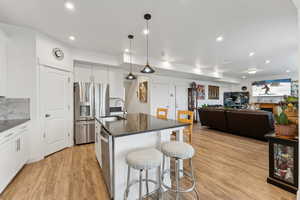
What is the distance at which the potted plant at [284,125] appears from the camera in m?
1.88

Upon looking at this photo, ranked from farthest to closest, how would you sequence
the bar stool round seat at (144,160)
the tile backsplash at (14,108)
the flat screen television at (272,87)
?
the flat screen television at (272,87) < the tile backsplash at (14,108) < the bar stool round seat at (144,160)

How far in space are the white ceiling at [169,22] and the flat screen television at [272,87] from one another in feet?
17.1

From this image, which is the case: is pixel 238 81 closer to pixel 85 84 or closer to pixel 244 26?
pixel 244 26

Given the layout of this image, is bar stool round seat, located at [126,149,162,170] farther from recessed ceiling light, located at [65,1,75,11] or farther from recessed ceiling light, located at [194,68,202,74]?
recessed ceiling light, located at [194,68,202,74]

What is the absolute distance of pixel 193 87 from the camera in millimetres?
7352

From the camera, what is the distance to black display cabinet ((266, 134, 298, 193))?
1.82 m

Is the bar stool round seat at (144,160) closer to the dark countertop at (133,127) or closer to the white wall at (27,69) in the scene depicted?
the dark countertop at (133,127)

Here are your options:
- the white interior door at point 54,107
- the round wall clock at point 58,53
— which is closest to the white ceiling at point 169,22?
the round wall clock at point 58,53

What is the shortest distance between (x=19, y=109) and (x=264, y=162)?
5106mm

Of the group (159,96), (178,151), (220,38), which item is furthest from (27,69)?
(159,96)

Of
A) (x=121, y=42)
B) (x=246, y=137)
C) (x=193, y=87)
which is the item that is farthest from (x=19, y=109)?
(x=193, y=87)

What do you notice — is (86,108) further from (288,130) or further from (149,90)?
(288,130)

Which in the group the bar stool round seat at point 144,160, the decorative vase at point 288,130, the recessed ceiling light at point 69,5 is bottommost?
the bar stool round seat at point 144,160

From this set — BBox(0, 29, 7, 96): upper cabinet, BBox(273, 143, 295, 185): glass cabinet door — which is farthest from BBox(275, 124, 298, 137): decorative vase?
BBox(0, 29, 7, 96): upper cabinet
